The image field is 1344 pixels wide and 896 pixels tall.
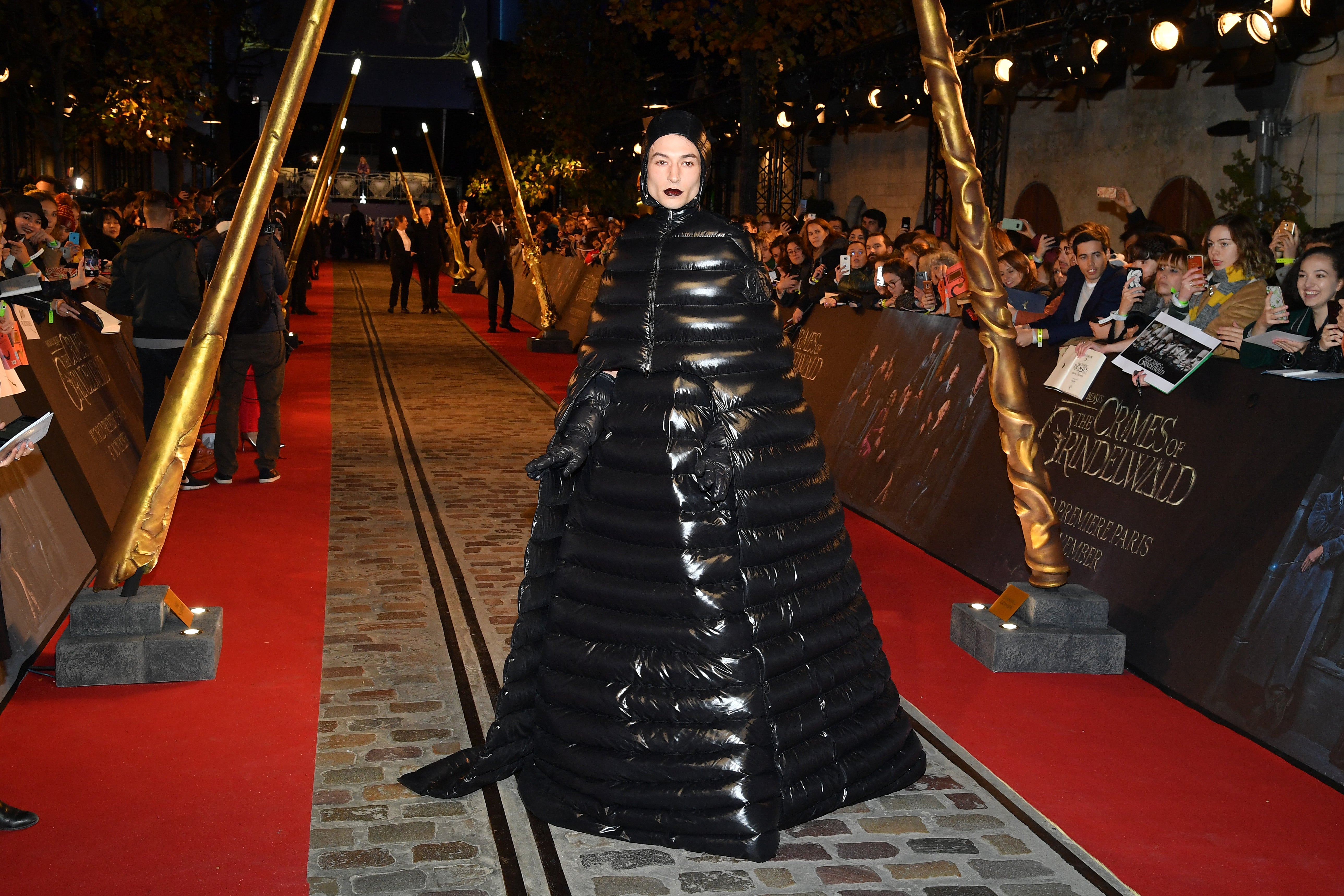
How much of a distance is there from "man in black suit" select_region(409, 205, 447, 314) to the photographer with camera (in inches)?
628

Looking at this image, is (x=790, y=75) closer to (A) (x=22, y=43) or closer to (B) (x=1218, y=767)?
(A) (x=22, y=43)

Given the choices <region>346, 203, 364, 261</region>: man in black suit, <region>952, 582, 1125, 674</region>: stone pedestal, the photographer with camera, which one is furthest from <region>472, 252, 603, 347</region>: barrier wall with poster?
<region>346, 203, 364, 261</region>: man in black suit

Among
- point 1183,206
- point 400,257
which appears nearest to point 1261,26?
point 1183,206

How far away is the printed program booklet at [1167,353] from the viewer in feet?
19.2

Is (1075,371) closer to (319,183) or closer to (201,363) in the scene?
(201,363)

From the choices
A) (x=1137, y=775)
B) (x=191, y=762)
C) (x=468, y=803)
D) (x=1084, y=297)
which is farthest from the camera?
(x=1084, y=297)

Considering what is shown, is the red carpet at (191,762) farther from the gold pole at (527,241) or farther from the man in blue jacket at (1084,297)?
the gold pole at (527,241)

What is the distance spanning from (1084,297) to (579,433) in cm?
436

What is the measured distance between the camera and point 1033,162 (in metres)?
21.4

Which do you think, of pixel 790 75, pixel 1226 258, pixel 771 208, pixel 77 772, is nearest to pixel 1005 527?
pixel 1226 258

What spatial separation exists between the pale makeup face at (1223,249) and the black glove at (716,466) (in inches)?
138

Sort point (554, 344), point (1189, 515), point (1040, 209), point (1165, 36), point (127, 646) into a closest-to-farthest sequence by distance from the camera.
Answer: point (127, 646)
point (1189, 515)
point (1165, 36)
point (554, 344)
point (1040, 209)

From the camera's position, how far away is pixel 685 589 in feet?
13.4

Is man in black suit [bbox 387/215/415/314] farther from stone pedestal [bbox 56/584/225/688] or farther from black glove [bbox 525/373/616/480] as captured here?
black glove [bbox 525/373/616/480]
